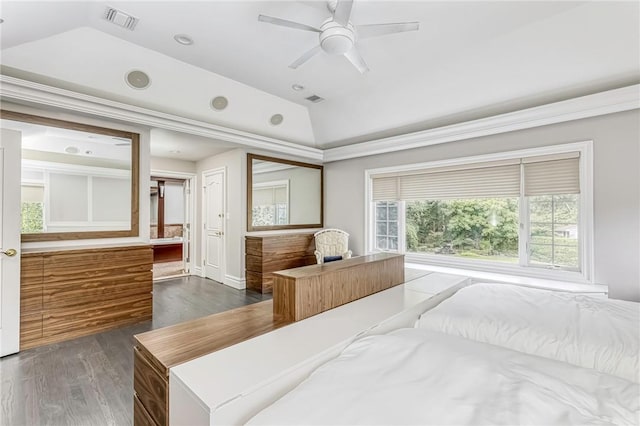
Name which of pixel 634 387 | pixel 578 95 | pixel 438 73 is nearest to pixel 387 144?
pixel 438 73

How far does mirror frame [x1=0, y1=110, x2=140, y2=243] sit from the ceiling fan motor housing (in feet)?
8.91

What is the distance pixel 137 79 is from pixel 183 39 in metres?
0.76

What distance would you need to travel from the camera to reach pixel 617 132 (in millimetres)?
2963

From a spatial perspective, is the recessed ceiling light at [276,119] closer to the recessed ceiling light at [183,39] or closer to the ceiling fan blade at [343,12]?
the recessed ceiling light at [183,39]

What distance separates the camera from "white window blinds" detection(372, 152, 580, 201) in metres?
3.32

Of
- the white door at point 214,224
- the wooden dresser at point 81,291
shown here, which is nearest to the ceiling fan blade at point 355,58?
the wooden dresser at point 81,291

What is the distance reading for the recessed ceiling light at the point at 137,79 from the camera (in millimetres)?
3109

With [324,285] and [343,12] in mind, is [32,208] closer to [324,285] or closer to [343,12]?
[324,285]

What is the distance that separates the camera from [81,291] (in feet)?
10.1

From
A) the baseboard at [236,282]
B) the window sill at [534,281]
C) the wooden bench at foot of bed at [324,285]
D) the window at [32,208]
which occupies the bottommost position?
the baseboard at [236,282]

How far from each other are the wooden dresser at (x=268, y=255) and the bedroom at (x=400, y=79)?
1629 millimetres

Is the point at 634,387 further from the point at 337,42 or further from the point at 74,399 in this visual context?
the point at 74,399

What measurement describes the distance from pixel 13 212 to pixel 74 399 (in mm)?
1879

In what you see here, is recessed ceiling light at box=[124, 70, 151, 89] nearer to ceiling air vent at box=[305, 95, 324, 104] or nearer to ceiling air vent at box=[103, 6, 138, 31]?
A: ceiling air vent at box=[103, 6, 138, 31]
